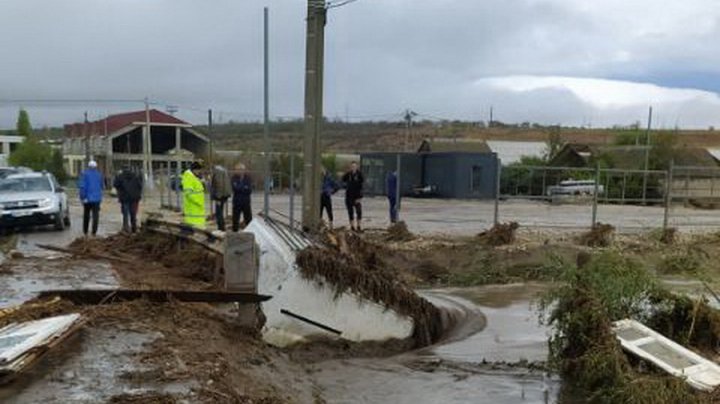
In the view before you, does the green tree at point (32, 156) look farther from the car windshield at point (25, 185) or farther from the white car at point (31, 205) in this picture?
the white car at point (31, 205)

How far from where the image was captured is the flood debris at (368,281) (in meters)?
9.80

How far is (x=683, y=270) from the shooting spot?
612 inches

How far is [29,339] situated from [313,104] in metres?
7.77

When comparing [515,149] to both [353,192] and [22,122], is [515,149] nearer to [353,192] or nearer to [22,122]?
[353,192]

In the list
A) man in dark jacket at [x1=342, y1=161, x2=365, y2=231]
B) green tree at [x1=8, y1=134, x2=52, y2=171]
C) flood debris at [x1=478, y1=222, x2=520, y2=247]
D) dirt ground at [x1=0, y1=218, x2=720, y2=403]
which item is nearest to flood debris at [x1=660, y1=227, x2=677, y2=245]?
dirt ground at [x1=0, y1=218, x2=720, y2=403]

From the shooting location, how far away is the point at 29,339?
20.2ft

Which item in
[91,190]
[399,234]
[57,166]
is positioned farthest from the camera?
[57,166]

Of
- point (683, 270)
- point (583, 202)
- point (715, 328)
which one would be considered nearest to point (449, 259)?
point (683, 270)

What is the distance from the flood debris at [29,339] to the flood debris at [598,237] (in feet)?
41.9

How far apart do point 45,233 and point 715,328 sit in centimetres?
1692

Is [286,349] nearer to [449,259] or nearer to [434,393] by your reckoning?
[434,393]

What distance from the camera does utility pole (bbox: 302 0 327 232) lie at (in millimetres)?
13234

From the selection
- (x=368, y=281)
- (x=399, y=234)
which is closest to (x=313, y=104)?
(x=368, y=281)

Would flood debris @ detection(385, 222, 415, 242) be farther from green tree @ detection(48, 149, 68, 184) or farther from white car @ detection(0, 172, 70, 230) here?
green tree @ detection(48, 149, 68, 184)
